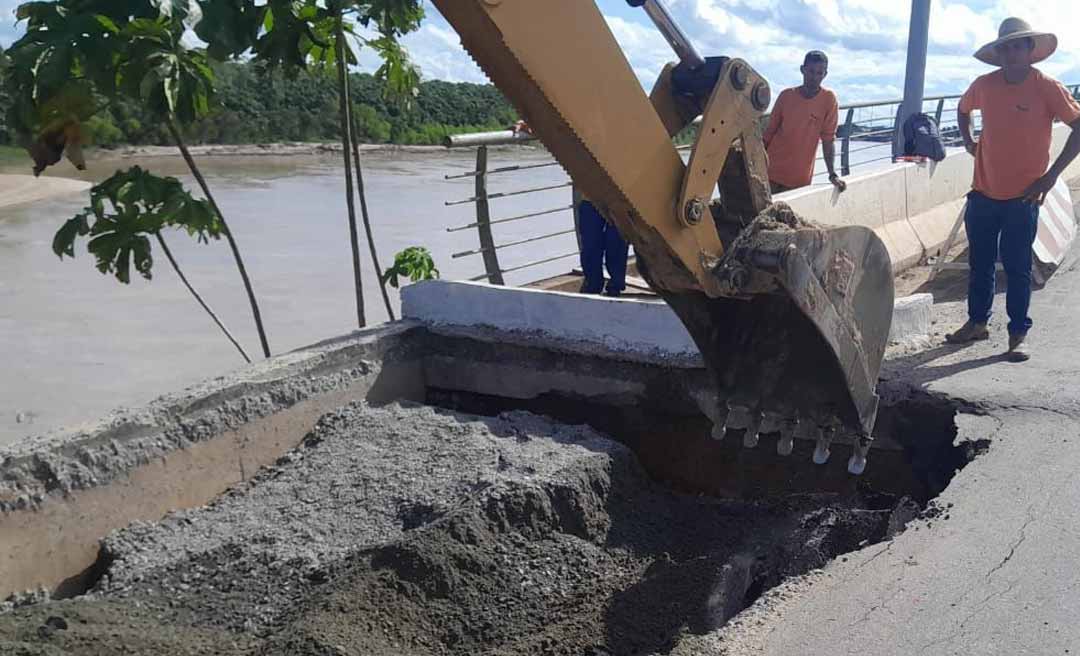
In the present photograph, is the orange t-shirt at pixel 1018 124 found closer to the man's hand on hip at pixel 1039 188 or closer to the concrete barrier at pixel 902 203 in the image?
the man's hand on hip at pixel 1039 188

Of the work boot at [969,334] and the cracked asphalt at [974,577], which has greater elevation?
the work boot at [969,334]

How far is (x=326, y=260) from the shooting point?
15641 mm

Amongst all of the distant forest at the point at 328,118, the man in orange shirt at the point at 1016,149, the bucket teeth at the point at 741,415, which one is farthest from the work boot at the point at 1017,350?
the distant forest at the point at 328,118

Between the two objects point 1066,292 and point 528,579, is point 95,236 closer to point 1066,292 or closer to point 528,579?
point 528,579

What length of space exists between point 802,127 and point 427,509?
5.08 m

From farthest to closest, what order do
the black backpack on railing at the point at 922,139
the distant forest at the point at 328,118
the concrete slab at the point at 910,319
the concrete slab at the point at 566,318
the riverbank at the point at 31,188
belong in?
1. the distant forest at the point at 328,118
2. the riverbank at the point at 31,188
3. the black backpack on railing at the point at 922,139
4. the concrete slab at the point at 910,319
5. the concrete slab at the point at 566,318

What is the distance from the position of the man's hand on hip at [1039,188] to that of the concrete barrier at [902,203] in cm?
206

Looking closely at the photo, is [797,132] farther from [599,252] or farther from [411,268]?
[411,268]

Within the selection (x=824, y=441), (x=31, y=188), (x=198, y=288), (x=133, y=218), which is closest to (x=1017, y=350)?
(x=824, y=441)

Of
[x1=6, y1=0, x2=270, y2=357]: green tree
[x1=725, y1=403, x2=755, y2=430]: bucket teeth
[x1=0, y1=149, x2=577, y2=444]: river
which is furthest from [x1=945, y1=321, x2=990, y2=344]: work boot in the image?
[x1=0, y1=149, x2=577, y2=444]: river

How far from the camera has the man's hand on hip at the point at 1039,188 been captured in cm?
607

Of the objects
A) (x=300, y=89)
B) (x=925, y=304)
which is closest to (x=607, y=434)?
(x=925, y=304)

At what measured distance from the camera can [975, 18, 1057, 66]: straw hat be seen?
595 cm

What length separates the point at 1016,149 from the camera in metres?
6.14
